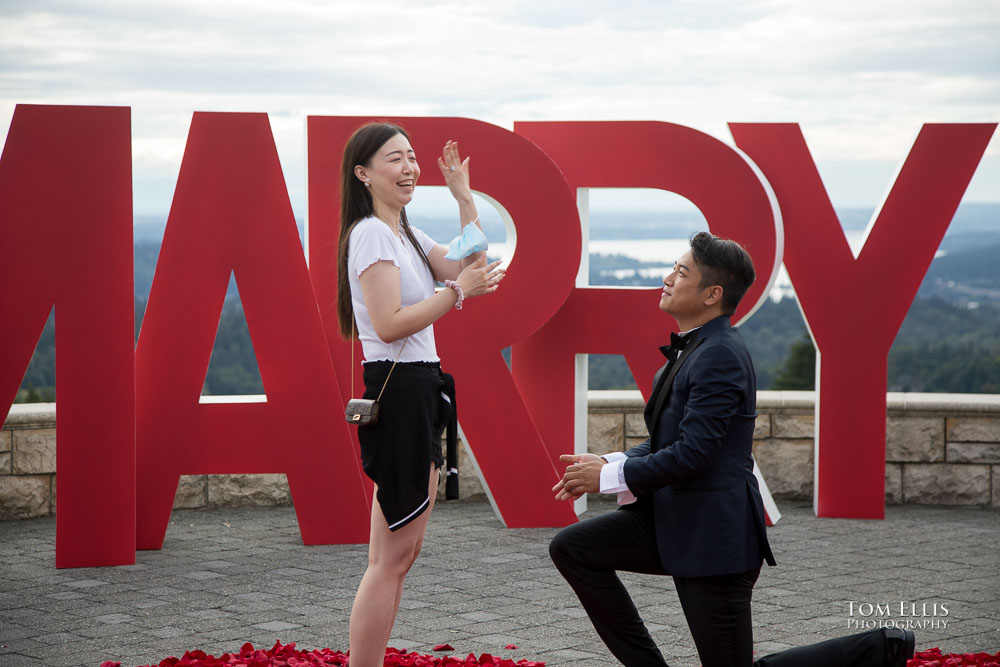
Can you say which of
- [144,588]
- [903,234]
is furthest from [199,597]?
[903,234]

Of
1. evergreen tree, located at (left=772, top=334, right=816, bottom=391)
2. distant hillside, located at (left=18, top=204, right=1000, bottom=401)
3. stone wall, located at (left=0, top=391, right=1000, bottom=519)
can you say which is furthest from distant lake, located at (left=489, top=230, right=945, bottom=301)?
stone wall, located at (left=0, top=391, right=1000, bottom=519)

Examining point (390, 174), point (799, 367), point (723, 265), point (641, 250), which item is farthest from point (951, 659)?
point (799, 367)

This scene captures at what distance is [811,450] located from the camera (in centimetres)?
768

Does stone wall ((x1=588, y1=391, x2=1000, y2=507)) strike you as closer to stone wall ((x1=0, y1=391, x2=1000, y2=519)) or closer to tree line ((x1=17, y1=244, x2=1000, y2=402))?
stone wall ((x1=0, y1=391, x2=1000, y2=519))

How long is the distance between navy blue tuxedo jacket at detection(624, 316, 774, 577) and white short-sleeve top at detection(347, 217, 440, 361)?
0.75 m

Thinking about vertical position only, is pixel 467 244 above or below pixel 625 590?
above

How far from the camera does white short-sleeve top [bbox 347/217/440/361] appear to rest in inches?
133

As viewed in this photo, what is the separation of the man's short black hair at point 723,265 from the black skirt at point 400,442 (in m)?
0.90

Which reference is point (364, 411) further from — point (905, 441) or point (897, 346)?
point (897, 346)

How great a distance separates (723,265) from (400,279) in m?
0.96

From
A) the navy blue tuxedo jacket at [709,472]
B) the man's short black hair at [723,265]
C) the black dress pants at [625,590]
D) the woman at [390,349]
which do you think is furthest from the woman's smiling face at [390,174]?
the black dress pants at [625,590]

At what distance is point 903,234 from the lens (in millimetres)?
7000

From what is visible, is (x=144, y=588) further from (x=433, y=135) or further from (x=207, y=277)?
(x=433, y=135)

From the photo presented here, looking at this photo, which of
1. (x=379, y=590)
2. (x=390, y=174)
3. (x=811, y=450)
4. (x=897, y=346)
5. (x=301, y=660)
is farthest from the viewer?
(x=897, y=346)
